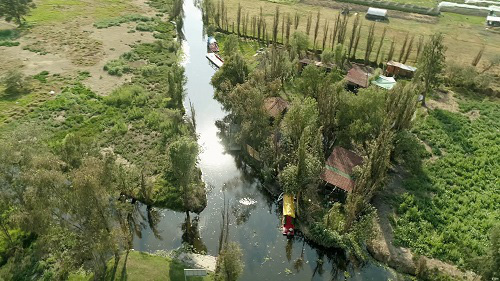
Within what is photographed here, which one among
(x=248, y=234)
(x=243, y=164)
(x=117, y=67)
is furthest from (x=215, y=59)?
(x=248, y=234)

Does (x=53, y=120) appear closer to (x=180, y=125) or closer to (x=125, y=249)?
(x=180, y=125)

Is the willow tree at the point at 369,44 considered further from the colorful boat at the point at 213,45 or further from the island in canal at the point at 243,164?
the colorful boat at the point at 213,45

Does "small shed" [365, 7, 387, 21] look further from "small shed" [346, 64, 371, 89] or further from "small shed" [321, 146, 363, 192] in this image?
"small shed" [321, 146, 363, 192]

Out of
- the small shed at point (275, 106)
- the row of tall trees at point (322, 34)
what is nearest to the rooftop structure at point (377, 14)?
the row of tall trees at point (322, 34)

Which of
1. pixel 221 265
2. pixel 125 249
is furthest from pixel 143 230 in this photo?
A: pixel 221 265

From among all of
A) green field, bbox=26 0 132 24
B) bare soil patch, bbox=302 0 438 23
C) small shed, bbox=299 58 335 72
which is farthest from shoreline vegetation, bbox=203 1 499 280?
green field, bbox=26 0 132 24

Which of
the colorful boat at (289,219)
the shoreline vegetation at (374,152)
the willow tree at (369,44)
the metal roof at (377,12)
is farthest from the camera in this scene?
the metal roof at (377,12)
